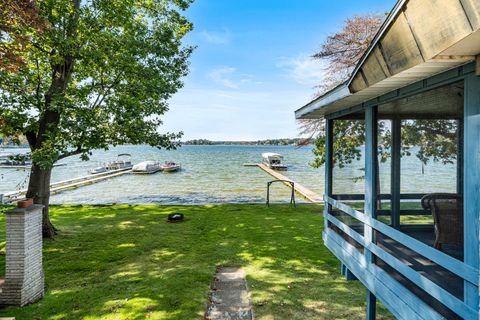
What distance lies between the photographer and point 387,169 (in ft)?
16.3

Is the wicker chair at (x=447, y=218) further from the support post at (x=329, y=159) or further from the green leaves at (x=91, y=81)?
the green leaves at (x=91, y=81)

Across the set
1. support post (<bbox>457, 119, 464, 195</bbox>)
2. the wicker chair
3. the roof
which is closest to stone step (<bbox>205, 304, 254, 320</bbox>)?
the wicker chair

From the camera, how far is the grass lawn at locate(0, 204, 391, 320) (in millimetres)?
5328

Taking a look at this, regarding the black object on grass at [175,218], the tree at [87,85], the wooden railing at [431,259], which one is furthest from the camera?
the black object on grass at [175,218]

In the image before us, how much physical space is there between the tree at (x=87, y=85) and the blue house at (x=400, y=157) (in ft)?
21.2

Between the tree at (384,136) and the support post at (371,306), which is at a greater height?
the tree at (384,136)

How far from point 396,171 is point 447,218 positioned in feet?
5.06

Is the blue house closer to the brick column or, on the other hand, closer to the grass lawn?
the grass lawn

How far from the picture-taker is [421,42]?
1917 mm

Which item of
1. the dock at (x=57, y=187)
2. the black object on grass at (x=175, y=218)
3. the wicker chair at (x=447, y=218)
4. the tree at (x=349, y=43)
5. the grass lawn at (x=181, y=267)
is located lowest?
the grass lawn at (x=181, y=267)

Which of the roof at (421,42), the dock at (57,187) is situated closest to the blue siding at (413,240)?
the roof at (421,42)

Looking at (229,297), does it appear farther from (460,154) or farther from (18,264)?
(460,154)

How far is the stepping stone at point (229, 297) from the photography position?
16.5 ft

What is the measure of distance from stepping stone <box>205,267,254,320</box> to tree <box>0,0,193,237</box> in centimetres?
530
